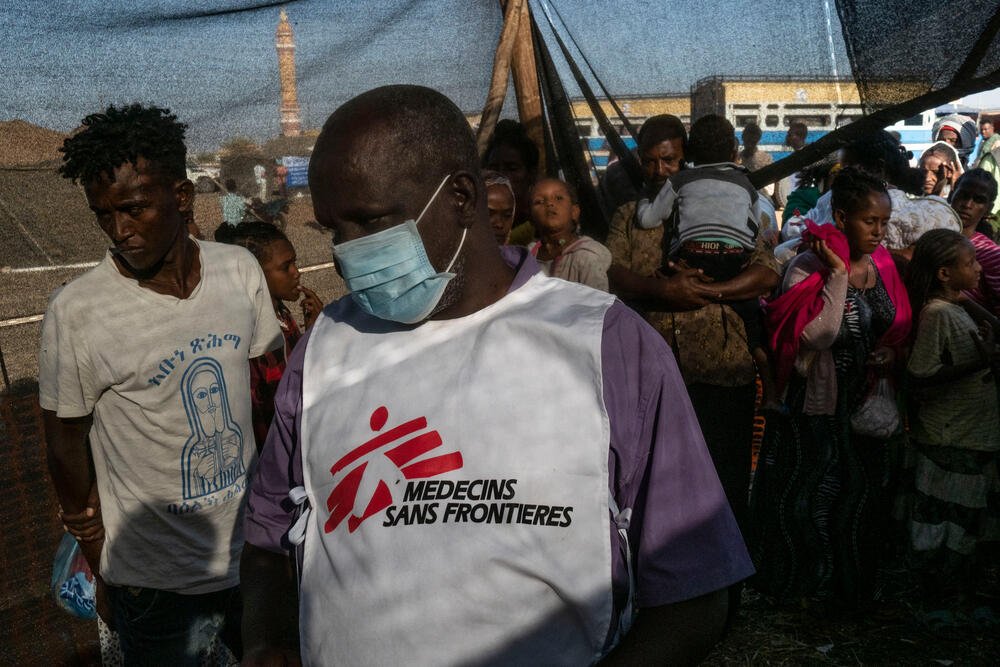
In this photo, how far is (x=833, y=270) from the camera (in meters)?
4.23

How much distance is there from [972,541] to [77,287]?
14.8ft

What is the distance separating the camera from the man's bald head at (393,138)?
5.27 ft

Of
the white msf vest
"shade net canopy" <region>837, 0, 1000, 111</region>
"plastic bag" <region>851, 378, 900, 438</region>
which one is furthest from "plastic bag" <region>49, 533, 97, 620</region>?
"shade net canopy" <region>837, 0, 1000, 111</region>

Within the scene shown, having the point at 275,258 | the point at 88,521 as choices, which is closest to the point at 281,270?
the point at 275,258

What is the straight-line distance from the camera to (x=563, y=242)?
4184mm

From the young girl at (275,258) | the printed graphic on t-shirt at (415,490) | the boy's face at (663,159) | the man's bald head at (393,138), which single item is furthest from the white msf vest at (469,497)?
the boy's face at (663,159)

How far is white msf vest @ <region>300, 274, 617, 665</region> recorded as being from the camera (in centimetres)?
146

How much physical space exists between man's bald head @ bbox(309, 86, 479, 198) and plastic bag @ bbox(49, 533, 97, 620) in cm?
212

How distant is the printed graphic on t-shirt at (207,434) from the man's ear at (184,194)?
1.90 feet

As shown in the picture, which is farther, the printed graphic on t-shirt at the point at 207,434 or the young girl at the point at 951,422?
the young girl at the point at 951,422

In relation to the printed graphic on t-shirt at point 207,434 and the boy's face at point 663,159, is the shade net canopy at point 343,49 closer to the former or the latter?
the boy's face at point 663,159

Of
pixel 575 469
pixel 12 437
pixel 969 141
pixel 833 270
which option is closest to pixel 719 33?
pixel 833 270

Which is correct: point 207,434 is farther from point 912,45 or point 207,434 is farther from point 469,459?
point 912,45

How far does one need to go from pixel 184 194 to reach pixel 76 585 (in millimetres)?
1447
